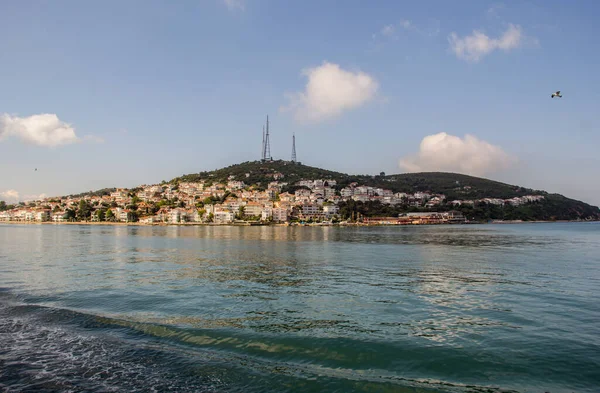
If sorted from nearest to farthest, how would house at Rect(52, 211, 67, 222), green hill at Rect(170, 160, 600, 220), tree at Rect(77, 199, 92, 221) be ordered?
tree at Rect(77, 199, 92, 221)
house at Rect(52, 211, 67, 222)
green hill at Rect(170, 160, 600, 220)

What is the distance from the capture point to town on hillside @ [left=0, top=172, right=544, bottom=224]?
110 meters

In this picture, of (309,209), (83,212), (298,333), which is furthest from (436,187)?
(298,333)

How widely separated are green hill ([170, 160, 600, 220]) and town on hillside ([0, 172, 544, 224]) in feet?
14.3

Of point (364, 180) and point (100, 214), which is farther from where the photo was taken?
point (364, 180)

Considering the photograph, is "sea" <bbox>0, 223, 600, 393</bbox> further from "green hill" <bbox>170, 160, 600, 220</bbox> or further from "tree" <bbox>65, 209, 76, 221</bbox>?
"tree" <bbox>65, 209, 76, 221</bbox>

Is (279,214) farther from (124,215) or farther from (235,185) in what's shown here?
(235,185)

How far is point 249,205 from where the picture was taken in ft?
373

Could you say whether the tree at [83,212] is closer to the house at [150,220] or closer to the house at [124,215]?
the house at [124,215]

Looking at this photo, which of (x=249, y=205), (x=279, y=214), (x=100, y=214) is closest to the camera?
(x=279, y=214)

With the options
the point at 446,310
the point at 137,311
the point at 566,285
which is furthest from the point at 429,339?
the point at 566,285

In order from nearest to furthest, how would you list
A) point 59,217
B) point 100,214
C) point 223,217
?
point 223,217 → point 100,214 → point 59,217

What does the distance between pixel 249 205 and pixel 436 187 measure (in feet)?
309

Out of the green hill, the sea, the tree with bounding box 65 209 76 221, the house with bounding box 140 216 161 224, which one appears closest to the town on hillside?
the house with bounding box 140 216 161 224

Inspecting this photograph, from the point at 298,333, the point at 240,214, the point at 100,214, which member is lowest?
the point at 298,333
